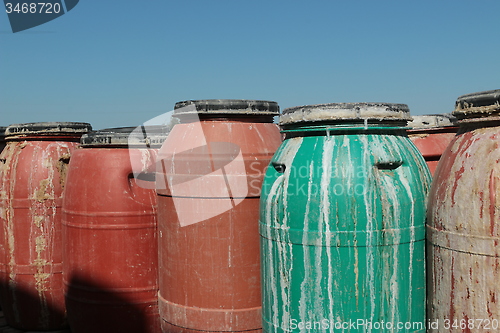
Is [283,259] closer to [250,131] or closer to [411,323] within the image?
[411,323]

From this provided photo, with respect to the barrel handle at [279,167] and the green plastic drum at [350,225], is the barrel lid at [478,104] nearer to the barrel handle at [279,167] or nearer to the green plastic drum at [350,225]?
the green plastic drum at [350,225]

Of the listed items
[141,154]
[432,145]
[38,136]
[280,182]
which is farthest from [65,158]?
[432,145]

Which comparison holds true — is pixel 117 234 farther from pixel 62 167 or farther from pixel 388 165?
pixel 388 165

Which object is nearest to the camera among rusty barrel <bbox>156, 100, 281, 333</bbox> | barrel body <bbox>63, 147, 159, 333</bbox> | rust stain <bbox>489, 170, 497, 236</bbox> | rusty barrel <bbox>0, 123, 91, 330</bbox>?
rust stain <bbox>489, 170, 497, 236</bbox>

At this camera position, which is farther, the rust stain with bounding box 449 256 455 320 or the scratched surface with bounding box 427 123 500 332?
the rust stain with bounding box 449 256 455 320

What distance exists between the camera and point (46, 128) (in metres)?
4.99

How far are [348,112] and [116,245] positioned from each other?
7.59 feet

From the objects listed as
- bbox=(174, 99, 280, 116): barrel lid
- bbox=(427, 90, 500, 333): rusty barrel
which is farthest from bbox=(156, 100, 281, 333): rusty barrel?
bbox=(427, 90, 500, 333): rusty barrel

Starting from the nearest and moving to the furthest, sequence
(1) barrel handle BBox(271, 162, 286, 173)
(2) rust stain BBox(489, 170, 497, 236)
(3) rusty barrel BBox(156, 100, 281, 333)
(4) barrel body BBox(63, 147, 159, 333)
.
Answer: (2) rust stain BBox(489, 170, 497, 236) < (1) barrel handle BBox(271, 162, 286, 173) < (3) rusty barrel BBox(156, 100, 281, 333) < (4) barrel body BBox(63, 147, 159, 333)

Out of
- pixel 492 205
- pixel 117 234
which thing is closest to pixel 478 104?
pixel 492 205

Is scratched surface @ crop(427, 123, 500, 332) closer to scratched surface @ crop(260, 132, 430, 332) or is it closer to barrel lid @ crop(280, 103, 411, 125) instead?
scratched surface @ crop(260, 132, 430, 332)

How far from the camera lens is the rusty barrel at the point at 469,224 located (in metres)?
2.30

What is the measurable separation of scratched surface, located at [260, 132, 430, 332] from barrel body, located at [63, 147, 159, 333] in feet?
5.46

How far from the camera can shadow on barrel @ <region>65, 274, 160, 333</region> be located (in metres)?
4.17
